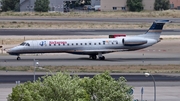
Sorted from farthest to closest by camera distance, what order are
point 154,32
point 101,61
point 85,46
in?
point 154,32 → point 85,46 → point 101,61

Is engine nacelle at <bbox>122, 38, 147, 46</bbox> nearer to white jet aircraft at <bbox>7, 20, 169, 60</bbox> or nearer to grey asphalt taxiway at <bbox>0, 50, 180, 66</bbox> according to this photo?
white jet aircraft at <bbox>7, 20, 169, 60</bbox>

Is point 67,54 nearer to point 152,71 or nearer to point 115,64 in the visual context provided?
point 115,64

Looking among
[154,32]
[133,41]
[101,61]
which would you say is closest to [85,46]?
[101,61]

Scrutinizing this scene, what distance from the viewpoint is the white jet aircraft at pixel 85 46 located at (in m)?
69.3

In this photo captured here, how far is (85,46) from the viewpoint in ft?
231

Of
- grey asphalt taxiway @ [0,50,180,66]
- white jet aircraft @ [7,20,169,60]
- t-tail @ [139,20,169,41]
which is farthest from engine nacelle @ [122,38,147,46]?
grey asphalt taxiway @ [0,50,180,66]

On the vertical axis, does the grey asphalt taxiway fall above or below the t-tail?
below

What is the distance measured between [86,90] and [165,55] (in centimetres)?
4702

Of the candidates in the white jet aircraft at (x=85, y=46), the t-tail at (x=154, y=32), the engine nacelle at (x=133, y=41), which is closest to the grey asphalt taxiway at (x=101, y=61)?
the white jet aircraft at (x=85, y=46)

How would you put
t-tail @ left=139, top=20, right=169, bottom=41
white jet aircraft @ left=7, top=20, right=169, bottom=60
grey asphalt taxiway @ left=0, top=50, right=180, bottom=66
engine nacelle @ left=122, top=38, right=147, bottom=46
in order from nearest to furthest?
grey asphalt taxiway @ left=0, top=50, right=180, bottom=66 → white jet aircraft @ left=7, top=20, right=169, bottom=60 → engine nacelle @ left=122, top=38, right=147, bottom=46 → t-tail @ left=139, top=20, right=169, bottom=41

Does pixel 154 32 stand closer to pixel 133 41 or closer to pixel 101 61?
pixel 133 41

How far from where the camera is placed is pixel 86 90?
99.6 ft

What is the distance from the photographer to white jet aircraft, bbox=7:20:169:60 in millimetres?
69312

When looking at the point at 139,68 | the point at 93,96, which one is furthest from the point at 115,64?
the point at 93,96
